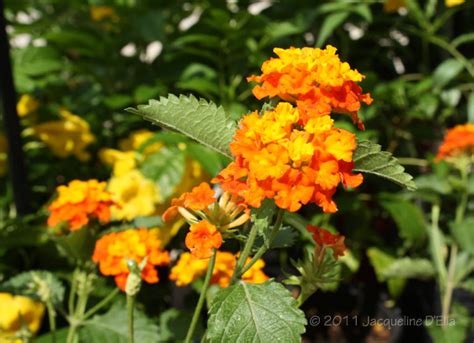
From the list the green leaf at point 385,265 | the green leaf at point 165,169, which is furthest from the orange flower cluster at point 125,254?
the green leaf at point 385,265

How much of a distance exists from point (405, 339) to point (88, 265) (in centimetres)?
113

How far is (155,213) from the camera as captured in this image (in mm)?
1592

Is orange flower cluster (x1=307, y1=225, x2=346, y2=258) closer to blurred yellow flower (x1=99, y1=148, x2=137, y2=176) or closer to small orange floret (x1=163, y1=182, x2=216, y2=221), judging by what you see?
small orange floret (x1=163, y1=182, x2=216, y2=221)

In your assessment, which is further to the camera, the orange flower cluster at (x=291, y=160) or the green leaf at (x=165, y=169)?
the green leaf at (x=165, y=169)

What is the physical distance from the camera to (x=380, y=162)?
31.5 inches

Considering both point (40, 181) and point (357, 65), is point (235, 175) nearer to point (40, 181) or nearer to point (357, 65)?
point (40, 181)

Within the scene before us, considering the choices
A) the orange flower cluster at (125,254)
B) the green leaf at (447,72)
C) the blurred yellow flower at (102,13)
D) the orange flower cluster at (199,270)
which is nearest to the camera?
the orange flower cluster at (125,254)

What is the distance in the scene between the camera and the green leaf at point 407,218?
1.78 m

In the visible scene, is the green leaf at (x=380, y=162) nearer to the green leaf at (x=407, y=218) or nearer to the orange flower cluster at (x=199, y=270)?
the orange flower cluster at (x=199, y=270)

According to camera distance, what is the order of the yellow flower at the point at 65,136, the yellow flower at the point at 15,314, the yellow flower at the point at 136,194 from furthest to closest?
the yellow flower at the point at 65,136 < the yellow flower at the point at 136,194 < the yellow flower at the point at 15,314

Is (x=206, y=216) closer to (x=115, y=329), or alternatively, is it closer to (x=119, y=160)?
(x=115, y=329)

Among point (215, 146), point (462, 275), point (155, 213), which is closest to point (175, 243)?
point (155, 213)

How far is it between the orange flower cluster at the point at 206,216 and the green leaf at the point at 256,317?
0.07 m

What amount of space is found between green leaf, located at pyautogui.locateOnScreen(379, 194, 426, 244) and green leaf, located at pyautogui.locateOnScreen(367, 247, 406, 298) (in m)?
0.11
